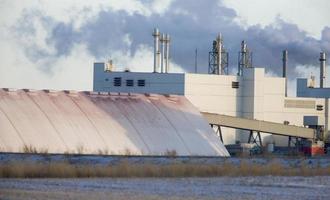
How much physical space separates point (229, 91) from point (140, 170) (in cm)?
4972

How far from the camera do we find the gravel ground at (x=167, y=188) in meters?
27.8

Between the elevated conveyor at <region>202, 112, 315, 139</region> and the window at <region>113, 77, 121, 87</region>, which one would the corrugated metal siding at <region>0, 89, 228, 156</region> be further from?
the window at <region>113, 77, 121, 87</region>

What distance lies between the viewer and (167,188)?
31500 millimetres

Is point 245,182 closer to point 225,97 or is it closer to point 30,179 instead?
point 30,179

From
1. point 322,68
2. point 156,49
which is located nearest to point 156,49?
point 156,49

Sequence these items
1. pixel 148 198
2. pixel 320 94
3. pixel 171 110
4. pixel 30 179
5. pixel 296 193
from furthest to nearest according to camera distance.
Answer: pixel 320 94 → pixel 171 110 → pixel 30 179 → pixel 296 193 → pixel 148 198

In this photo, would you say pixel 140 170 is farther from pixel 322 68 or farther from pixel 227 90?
pixel 322 68

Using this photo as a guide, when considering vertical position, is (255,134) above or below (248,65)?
below

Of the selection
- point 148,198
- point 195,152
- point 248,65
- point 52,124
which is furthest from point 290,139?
point 148,198

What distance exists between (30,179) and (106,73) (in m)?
56.5

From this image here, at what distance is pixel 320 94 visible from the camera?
10438 cm

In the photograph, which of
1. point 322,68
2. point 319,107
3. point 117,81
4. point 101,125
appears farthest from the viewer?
point 322,68

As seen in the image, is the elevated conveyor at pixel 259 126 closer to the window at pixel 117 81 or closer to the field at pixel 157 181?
the window at pixel 117 81

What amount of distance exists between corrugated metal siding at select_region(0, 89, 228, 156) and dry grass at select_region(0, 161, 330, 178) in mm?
18270
